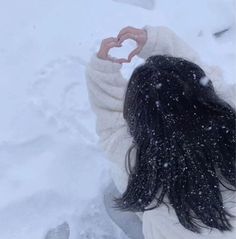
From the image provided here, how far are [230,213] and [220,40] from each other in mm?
1314

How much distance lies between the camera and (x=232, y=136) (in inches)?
43.9

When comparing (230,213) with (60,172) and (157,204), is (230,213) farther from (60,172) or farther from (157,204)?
(60,172)

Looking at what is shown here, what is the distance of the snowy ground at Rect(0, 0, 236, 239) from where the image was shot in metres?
1.98

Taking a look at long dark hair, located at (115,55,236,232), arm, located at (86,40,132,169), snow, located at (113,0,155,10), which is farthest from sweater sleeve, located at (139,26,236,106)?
snow, located at (113,0,155,10)

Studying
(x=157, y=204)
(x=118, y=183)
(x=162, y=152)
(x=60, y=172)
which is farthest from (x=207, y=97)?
(x=60, y=172)

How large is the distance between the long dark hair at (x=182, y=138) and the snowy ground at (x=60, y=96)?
860 millimetres

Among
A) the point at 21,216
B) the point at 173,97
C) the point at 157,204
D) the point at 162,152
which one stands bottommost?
the point at 21,216

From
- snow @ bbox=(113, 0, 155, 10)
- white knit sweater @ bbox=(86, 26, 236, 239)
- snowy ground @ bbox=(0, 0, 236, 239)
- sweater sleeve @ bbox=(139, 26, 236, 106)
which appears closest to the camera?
white knit sweater @ bbox=(86, 26, 236, 239)

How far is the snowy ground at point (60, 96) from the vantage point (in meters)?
1.98

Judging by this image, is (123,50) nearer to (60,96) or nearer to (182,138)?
(60,96)

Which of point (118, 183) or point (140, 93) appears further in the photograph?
point (118, 183)

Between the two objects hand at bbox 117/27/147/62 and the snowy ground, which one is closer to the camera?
hand at bbox 117/27/147/62

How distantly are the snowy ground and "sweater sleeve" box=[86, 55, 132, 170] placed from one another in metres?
0.54

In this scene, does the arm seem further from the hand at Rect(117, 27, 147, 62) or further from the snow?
the snow
